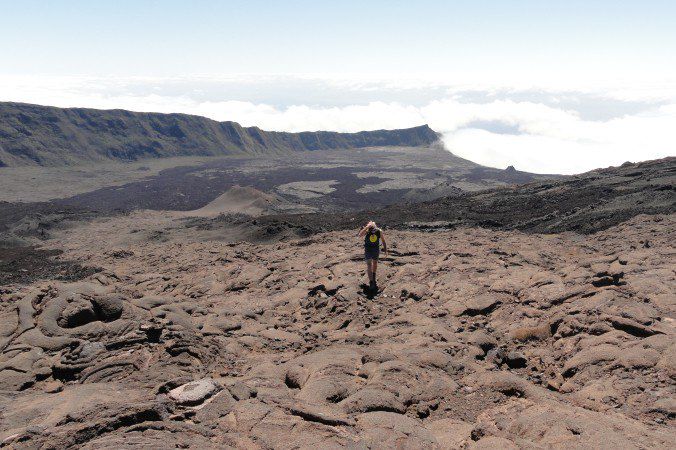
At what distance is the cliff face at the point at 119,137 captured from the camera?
253ft

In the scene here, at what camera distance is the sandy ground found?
444 centimetres

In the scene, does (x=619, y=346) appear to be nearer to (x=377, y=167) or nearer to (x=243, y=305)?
(x=243, y=305)


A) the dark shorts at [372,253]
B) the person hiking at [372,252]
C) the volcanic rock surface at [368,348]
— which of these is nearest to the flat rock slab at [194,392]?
the volcanic rock surface at [368,348]

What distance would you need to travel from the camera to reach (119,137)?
302ft

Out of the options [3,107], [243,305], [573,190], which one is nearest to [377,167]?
[573,190]

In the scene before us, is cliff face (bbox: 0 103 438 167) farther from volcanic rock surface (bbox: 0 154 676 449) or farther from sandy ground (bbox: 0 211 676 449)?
sandy ground (bbox: 0 211 676 449)

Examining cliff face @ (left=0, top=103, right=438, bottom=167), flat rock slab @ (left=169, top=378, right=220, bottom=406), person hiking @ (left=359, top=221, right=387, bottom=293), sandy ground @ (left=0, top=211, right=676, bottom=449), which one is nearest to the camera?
sandy ground @ (left=0, top=211, right=676, bottom=449)

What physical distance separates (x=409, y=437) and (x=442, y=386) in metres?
1.29

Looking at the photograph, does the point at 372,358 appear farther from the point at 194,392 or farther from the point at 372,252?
the point at 372,252

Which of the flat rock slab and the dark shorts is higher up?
the dark shorts

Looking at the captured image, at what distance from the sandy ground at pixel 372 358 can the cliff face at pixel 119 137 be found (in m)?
77.4

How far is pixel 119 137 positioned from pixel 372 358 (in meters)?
98.7

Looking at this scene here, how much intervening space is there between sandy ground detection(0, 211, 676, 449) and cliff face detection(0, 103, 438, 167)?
77409mm

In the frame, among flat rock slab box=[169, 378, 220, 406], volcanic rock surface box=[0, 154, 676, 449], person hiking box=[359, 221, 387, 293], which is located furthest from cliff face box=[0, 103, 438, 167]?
flat rock slab box=[169, 378, 220, 406]
